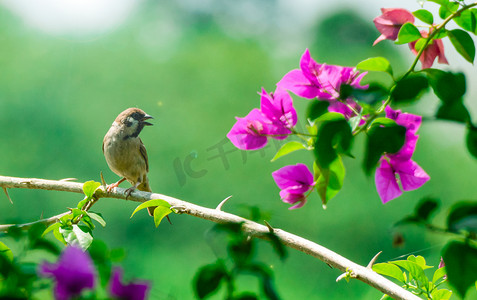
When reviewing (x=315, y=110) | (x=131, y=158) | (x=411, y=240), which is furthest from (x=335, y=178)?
(x=411, y=240)

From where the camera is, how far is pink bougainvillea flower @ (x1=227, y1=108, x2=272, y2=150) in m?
0.52

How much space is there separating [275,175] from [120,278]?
274 millimetres

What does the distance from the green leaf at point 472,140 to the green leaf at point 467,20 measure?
204 mm

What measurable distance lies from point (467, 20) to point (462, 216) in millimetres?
300

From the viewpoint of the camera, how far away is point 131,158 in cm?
186

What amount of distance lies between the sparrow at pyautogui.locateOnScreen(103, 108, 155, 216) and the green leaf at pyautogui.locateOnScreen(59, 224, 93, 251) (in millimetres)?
1178

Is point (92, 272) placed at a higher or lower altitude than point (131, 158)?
lower

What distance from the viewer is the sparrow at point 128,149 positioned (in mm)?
1858

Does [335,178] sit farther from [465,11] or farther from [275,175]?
[465,11]

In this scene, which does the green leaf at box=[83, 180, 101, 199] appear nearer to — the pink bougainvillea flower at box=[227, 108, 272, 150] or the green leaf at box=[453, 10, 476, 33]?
the pink bougainvillea flower at box=[227, 108, 272, 150]

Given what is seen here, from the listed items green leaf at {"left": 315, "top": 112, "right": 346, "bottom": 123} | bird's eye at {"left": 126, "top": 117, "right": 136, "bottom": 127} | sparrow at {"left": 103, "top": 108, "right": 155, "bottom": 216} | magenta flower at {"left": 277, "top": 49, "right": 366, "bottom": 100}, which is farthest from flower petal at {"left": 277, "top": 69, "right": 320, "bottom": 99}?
bird's eye at {"left": 126, "top": 117, "right": 136, "bottom": 127}

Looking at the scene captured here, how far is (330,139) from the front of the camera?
0.39 metres

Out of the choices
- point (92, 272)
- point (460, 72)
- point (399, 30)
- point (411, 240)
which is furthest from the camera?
point (411, 240)

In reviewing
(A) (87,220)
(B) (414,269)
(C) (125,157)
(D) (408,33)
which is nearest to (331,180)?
(D) (408,33)
